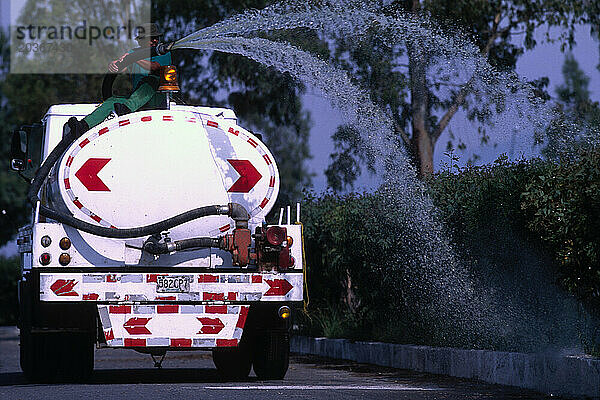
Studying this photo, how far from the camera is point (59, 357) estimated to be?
11.3m

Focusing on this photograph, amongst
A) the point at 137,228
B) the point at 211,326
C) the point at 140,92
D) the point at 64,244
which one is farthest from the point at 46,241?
the point at 140,92

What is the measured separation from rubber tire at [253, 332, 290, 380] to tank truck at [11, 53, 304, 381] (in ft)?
0.66

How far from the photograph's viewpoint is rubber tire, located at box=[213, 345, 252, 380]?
40.8 feet

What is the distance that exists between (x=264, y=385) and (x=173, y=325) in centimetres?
111

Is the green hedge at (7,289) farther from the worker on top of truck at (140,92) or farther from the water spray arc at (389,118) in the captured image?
the worker on top of truck at (140,92)

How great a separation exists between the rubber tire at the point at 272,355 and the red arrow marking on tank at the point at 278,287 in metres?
0.56

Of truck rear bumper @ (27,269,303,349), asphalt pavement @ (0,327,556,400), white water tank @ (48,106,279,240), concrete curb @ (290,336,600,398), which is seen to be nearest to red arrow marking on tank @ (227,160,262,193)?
white water tank @ (48,106,279,240)

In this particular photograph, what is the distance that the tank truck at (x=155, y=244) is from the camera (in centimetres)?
1046

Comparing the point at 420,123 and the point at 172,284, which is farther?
the point at 420,123

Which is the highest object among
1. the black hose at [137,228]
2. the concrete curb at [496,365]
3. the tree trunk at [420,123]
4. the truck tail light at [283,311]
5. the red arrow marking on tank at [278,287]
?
the tree trunk at [420,123]

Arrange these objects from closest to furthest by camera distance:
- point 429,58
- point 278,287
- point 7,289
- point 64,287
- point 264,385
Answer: point 64,287, point 278,287, point 264,385, point 429,58, point 7,289

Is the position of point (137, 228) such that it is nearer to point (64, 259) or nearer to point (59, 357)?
point (64, 259)

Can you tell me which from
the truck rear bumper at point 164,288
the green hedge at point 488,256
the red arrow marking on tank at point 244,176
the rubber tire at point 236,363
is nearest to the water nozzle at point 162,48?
the red arrow marking on tank at point 244,176

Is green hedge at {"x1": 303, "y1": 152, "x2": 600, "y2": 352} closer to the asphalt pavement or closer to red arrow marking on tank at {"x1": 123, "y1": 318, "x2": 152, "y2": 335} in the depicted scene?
the asphalt pavement
